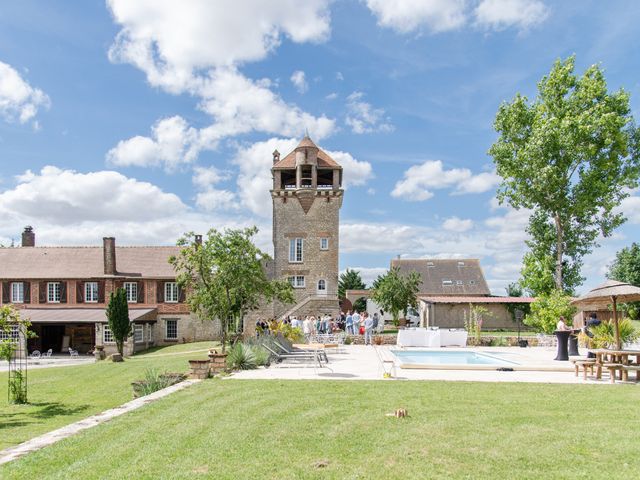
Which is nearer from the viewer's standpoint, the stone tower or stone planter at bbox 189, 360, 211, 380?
stone planter at bbox 189, 360, 211, 380

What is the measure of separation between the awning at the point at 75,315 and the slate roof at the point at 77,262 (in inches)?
98.4

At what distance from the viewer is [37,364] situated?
31.1 metres

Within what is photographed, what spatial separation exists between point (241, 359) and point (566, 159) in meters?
20.6

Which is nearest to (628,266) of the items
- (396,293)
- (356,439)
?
(396,293)

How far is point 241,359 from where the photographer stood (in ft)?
48.4

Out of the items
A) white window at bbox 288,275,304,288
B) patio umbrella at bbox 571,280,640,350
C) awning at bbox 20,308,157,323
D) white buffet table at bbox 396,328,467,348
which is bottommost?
white buffet table at bbox 396,328,467,348

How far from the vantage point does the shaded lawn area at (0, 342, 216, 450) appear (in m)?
10.6

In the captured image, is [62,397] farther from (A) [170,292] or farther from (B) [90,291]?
(B) [90,291]

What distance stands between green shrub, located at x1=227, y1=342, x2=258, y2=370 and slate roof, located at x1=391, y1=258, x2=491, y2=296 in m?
43.4

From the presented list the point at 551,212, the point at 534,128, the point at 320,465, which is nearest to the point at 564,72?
the point at 534,128

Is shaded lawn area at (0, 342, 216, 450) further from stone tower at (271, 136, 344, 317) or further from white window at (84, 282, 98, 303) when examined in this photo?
white window at (84, 282, 98, 303)

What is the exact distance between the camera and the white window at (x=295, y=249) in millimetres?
39844

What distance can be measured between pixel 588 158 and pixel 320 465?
26.2m

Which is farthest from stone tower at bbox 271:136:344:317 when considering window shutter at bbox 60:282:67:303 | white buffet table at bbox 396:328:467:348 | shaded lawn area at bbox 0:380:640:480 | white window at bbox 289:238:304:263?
shaded lawn area at bbox 0:380:640:480
